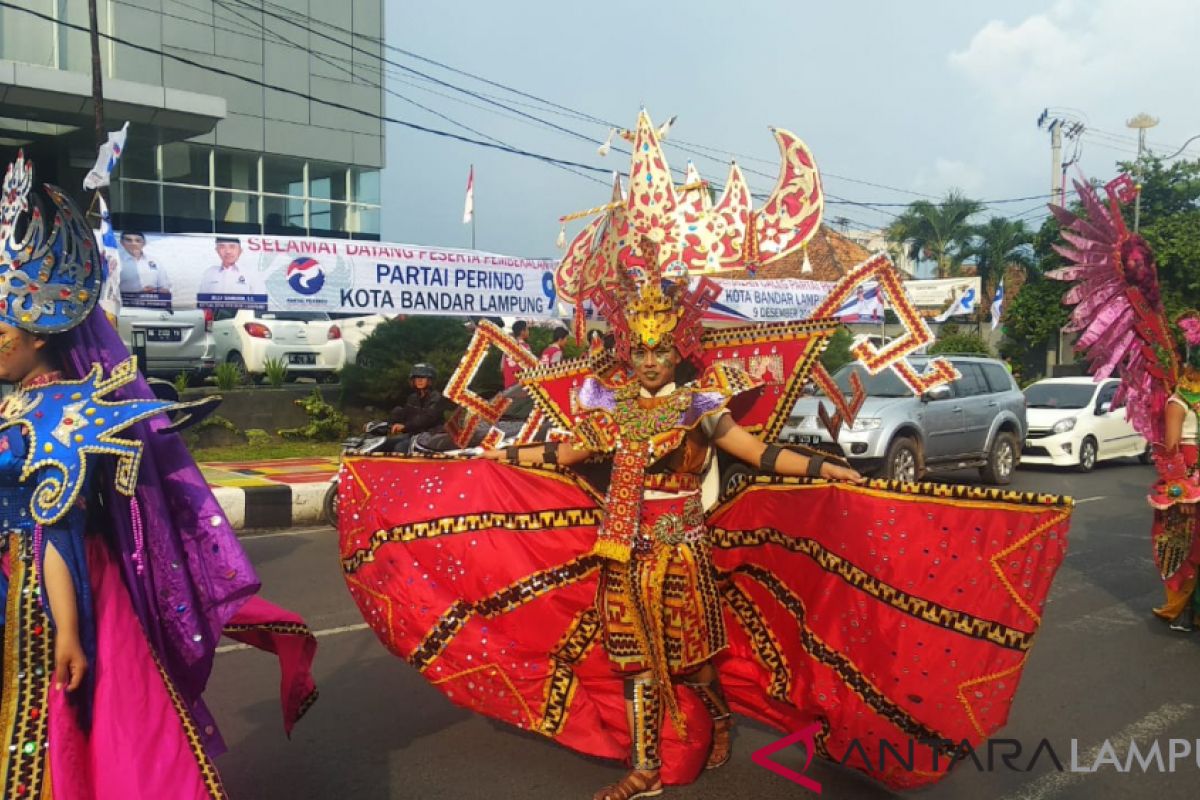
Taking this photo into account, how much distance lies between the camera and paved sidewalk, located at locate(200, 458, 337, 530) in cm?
1058

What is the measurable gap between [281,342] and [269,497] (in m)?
9.45

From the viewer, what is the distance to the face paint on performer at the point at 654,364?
4.10 m

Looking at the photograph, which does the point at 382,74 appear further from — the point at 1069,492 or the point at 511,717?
the point at 511,717

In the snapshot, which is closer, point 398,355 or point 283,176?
point 398,355

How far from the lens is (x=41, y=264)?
2990 millimetres

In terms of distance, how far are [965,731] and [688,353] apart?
5.53 ft

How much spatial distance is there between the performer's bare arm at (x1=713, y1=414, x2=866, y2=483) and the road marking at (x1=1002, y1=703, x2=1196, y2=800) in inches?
61.4

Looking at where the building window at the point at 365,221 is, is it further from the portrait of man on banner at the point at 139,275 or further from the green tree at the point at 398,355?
the portrait of man on banner at the point at 139,275

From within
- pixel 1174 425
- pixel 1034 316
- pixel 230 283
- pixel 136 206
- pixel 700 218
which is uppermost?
pixel 136 206

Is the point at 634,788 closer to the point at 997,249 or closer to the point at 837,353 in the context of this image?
the point at 837,353

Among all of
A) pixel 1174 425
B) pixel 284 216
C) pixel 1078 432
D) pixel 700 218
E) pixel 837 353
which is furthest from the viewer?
pixel 284 216

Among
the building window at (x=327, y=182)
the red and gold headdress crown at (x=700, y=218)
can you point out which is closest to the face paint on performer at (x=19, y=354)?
the red and gold headdress crown at (x=700, y=218)

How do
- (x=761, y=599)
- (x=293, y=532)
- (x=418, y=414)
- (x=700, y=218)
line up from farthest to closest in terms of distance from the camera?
(x=293, y=532) < (x=418, y=414) < (x=700, y=218) < (x=761, y=599)

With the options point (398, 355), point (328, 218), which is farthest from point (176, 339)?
point (328, 218)
